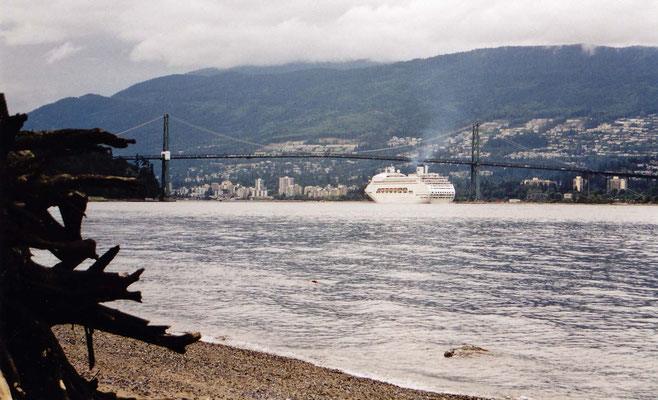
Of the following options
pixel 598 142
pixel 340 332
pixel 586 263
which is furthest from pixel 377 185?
pixel 340 332

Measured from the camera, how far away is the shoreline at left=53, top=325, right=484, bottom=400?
5746 mm

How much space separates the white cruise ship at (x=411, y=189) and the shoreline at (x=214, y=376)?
12236 centimetres

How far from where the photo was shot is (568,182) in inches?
5694

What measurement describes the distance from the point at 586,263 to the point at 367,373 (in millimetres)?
17631

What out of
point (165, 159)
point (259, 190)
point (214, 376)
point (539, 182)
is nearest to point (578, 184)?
point (539, 182)

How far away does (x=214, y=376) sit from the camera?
6.57m

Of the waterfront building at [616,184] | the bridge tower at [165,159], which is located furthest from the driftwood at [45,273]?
the waterfront building at [616,184]

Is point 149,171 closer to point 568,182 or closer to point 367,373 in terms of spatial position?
point 568,182

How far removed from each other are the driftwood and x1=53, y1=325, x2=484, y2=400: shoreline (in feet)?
6.80

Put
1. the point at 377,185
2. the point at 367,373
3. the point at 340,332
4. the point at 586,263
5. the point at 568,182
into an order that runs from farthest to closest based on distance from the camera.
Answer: the point at 568,182
the point at 377,185
the point at 586,263
the point at 340,332
the point at 367,373

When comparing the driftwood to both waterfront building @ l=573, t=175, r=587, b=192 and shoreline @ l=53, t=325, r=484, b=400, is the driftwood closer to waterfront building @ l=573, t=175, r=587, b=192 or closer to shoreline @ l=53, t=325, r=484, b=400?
shoreline @ l=53, t=325, r=484, b=400

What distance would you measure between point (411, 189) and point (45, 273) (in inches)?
5021

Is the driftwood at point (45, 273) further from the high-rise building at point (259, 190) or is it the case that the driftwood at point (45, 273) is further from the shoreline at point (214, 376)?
the high-rise building at point (259, 190)

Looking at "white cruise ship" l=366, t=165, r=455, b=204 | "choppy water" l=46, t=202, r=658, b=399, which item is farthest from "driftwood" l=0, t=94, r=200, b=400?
"white cruise ship" l=366, t=165, r=455, b=204
